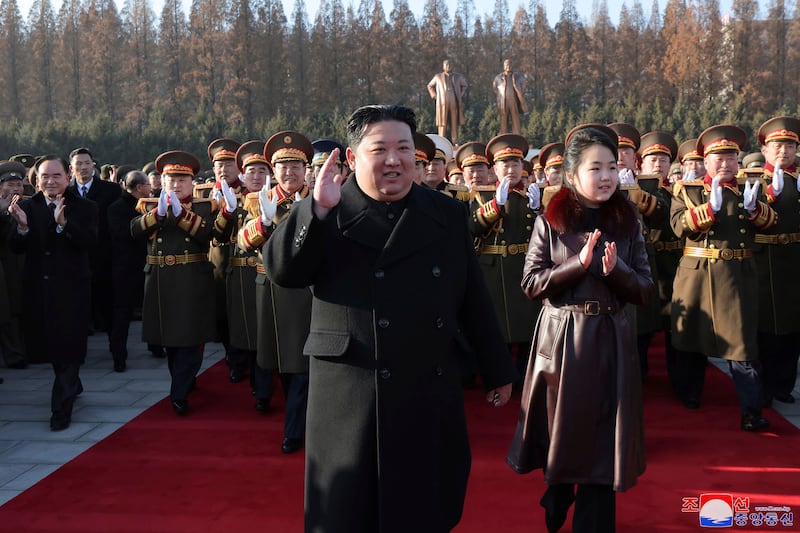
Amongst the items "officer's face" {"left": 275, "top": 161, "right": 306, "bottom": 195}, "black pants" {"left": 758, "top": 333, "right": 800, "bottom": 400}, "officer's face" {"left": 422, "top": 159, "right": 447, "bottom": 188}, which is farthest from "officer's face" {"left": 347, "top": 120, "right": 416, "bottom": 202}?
"black pants" {"left": 758, "top": 333, "right": 800, "bottom": 400}

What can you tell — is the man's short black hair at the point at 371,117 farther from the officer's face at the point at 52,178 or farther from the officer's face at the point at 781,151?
the officer's face at the point at 781,151

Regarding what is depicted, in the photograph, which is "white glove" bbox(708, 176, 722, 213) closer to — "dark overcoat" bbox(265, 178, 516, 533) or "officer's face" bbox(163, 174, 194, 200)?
"dark overcoat" bbox(265, 178, 516, 533)

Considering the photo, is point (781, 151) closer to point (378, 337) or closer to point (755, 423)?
point (755, 423)

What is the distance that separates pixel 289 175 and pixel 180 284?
1.39 metres

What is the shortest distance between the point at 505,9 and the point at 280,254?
49.8 meters

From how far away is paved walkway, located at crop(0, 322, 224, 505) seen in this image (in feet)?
14.9

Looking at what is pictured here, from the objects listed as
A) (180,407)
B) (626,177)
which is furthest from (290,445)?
(626,177)

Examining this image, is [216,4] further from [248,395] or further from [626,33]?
[248,395]

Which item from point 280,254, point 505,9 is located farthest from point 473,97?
point 280,254

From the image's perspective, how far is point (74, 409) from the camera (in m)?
5.62

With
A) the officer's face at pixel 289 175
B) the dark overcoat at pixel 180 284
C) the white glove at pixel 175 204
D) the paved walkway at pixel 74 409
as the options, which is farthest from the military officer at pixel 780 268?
the paved walkway at pixel 74 409

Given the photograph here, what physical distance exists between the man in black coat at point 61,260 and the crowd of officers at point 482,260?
1 centimetres

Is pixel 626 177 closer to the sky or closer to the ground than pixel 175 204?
closer to the sky

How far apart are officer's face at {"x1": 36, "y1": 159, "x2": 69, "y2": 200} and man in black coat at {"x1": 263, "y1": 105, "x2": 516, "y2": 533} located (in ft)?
11.4
